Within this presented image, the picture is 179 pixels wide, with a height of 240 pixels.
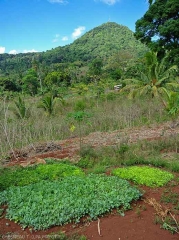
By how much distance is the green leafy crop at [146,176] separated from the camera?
4.24 m

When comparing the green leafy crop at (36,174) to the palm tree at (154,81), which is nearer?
the green leafy crop at (36,174)

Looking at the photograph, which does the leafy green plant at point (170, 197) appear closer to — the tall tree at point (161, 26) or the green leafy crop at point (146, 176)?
the green leafy crop at point (146, 176)

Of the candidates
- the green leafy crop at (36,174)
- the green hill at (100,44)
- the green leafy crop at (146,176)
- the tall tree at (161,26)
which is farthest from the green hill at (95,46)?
the green leafy crop at (146,176)

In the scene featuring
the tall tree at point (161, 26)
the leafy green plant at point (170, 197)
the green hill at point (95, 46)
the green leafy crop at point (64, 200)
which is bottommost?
the leafy green plant at point (170, 197)

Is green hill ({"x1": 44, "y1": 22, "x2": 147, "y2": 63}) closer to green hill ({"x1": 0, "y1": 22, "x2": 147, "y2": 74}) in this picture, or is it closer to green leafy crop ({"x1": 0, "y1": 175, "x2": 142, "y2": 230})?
green hill ({"x1": 0, "y1": 22, "x2": 147, "y2": 74})

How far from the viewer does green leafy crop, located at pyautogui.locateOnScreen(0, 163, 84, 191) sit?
15.3ft

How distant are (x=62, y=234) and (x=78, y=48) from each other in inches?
2954

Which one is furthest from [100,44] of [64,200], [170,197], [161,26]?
[64,200]

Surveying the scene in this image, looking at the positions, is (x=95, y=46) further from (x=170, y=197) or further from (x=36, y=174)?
(x=170, y=197)

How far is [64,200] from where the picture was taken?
3.46m

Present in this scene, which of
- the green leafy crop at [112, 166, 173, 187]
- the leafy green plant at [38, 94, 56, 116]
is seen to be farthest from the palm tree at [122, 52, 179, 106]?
the green leafy crop at [112, 166, 173, 187]

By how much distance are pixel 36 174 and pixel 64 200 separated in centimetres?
165

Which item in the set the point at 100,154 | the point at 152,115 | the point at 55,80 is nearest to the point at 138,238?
the point at 100,154

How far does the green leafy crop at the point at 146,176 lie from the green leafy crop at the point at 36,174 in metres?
0.87
